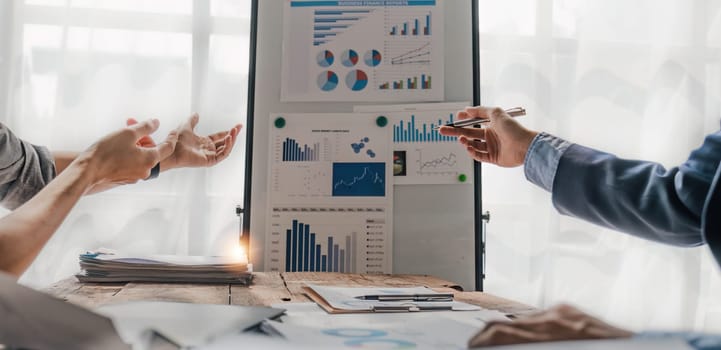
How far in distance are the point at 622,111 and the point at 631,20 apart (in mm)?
329

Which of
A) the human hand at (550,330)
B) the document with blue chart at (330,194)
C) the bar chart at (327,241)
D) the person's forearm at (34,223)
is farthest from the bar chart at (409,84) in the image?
the human hand at (550,330)

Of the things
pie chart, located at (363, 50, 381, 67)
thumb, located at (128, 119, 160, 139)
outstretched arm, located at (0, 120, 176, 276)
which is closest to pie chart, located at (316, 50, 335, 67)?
pie chart, located at (363, 50, 381, 67)

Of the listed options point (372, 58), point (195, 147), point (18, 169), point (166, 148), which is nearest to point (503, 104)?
point (372, 58)

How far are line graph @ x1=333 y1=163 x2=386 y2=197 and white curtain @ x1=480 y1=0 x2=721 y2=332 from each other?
0.42 meters

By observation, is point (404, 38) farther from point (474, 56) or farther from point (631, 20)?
point (631, 20)

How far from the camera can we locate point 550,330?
39 centimetres

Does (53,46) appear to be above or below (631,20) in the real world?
below

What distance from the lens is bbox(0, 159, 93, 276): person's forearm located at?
66 cm

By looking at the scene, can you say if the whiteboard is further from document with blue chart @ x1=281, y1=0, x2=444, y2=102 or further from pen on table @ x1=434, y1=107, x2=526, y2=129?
pen on table @ x1=434, y1=107, x2=526, y2=129

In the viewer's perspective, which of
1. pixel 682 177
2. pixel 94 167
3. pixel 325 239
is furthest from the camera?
pixel 325 239

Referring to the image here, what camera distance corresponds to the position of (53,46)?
1762 mm

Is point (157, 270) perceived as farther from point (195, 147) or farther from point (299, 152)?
point (299, 152)

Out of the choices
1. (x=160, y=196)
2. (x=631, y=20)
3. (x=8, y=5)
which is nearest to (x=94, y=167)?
(x=160, y=196)

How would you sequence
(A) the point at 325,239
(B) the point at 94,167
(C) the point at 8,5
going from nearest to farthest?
1. (B) the point at 94,167
2. (A) the point at 325,239
3. (C) the point at 8,5
